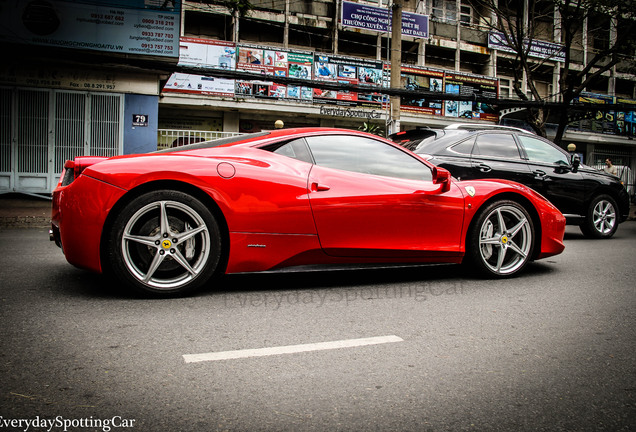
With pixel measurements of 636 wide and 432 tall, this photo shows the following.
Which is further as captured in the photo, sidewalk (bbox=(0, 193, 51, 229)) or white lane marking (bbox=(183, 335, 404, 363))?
sidewalk (bbox=(0, 193, 51, 229))

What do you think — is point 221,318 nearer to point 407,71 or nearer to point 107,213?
point 107,213

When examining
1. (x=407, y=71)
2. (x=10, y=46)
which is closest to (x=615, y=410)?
(x=10, y=46)

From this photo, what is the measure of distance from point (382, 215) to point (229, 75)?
8.20m

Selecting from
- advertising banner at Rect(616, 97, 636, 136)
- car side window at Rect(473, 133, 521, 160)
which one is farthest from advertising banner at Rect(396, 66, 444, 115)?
car side window at Rect(473, 133, 521, 160)

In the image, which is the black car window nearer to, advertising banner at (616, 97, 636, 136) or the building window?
the building window

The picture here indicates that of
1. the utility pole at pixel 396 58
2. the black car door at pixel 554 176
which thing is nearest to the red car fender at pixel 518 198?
the black car door at pixel 554 176

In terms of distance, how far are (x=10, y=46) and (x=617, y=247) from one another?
510 inches

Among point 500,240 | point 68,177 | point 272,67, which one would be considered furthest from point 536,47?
point 68,177

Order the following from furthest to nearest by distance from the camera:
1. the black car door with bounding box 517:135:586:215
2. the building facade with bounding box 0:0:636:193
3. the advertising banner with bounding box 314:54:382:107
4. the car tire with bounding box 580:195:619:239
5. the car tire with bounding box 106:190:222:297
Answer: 1. the advertising banner with bounding box 314:54:382:107
2. the building facade with bounding box 0:0:636:193
3. the car tire with bounding box 580:195:619:239
4. the black car door with bounding box 517:135:586:215
5. the car tire with bounding box 106:190:222:297

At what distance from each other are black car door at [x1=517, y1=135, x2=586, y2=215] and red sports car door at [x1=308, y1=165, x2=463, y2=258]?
400cm

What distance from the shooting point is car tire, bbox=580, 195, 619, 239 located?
859 cm

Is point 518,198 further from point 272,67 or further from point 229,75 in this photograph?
point 272,67

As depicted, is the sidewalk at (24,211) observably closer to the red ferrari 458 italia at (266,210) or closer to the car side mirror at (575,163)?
the red ferrari 458 italia at (266,210)

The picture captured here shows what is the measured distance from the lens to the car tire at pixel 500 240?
4523mm
